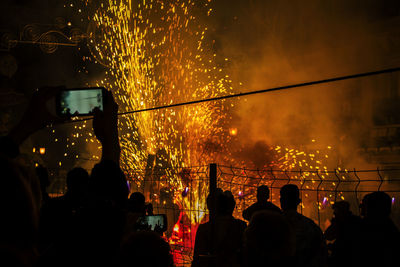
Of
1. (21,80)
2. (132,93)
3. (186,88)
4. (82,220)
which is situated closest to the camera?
(82,220)

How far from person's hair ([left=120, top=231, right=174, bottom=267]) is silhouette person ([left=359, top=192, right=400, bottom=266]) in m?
1.75

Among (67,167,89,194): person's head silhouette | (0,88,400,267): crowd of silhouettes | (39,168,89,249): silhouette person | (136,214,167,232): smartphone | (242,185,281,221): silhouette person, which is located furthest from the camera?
(242,185,281,221): silhouette person

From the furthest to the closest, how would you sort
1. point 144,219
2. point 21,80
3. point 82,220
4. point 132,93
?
point 21,80, point 132,93, point 144,219, point 82,220

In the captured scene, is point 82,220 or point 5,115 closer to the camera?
point 82,220

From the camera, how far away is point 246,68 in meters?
18.1

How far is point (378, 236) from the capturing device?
9.24 ft

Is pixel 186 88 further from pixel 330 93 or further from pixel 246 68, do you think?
pixel 330 93

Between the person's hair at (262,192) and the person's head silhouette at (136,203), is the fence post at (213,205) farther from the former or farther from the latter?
the person's head silhouette at (136,203)

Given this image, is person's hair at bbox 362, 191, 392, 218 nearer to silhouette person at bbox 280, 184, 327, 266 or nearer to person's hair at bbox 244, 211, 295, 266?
silhouette person at bbox 280, 184, 327, 266

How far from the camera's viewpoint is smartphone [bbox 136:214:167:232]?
151 inches

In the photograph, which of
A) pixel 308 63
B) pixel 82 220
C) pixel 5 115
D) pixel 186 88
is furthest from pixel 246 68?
pixel 82 220

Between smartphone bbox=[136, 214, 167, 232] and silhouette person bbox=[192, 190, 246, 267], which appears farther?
smartphone bbox=[136, 214, 167, 232]

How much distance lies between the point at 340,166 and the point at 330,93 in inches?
143

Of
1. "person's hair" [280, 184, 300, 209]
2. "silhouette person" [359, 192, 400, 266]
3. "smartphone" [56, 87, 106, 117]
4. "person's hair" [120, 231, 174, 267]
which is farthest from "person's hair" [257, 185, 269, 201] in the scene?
"person's hair" [120, 231, 174, 267]
